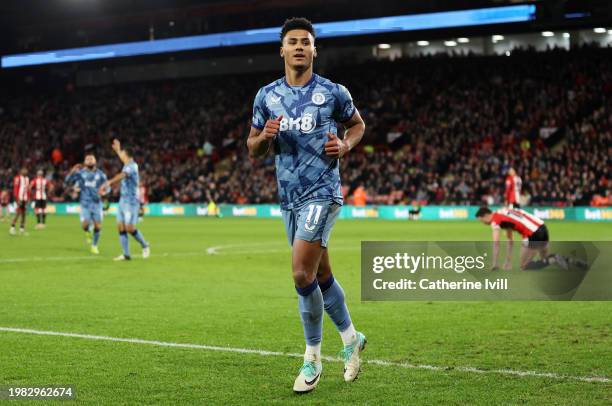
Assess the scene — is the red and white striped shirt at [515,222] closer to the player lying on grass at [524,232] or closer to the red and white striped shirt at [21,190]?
the player lying on grass at [524,232]

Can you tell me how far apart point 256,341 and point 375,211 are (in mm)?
34960

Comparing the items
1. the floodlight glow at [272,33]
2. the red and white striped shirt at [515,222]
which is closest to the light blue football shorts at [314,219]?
the red and white striped shirt at [515,222]

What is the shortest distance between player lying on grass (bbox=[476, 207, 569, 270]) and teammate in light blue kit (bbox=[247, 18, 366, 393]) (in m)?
8.89

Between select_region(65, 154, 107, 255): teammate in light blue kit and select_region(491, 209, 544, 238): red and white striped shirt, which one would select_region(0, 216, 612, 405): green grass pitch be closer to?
select_region(491, 209, 544, 238): red and white striped shirt

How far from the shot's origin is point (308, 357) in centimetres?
688

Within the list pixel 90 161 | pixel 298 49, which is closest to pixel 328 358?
pixel 298 49

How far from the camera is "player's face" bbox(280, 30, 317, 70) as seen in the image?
6.89m

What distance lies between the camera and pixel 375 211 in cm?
4381

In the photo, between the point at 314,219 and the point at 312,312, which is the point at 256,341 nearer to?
the point at 312,312

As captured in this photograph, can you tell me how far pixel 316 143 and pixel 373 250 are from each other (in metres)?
6.26

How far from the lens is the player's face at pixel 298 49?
271 inches

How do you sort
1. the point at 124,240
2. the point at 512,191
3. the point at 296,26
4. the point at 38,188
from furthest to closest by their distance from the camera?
the point at 38,188 < the point at 512,191 < the point at 124,240 < the point at 296,26

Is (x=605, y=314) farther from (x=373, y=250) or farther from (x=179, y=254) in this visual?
(x=179, y=254)

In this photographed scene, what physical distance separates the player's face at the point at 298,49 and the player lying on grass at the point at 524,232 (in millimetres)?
9072
